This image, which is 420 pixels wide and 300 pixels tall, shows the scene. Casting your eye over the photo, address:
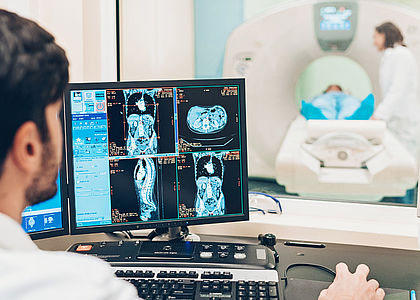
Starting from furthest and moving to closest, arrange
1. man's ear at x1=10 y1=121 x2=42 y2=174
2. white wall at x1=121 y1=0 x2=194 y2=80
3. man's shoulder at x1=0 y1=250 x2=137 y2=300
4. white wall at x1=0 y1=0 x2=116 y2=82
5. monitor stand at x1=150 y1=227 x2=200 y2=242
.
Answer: white wall at x1=121 y1=0 x2=194 y2=80 < white wall at x1=0 y1=0 x2=116 y2=82 < monitor stand at x1=150 y1=227 x2=200 y2=242 < man's ear at x1=10 y1=121 x2=42 y2=174 < man's shoulder at x1=0 y1=250 x2=137 y2=300

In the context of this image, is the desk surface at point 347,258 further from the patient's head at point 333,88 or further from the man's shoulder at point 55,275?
the patient's head at point 333,88

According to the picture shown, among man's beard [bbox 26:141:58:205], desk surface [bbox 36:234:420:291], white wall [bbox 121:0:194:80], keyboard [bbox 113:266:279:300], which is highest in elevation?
white wall [bbox 121:0:194:80]

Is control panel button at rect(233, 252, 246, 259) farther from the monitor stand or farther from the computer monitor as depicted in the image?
the monitor stand

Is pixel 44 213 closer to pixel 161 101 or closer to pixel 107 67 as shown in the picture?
pixel 161 101

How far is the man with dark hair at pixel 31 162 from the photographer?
0.61 meters

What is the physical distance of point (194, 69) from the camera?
95.5 inches

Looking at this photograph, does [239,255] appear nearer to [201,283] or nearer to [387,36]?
[201,283]

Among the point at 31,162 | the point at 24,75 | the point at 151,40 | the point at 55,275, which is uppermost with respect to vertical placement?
the point at 151,40

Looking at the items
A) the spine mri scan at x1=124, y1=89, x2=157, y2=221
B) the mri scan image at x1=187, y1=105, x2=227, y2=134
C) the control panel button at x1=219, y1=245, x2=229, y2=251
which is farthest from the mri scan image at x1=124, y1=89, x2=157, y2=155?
the control panel button at x1=219, y1=245, x2=229, y2=251

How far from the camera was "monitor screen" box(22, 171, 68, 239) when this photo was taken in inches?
56.7

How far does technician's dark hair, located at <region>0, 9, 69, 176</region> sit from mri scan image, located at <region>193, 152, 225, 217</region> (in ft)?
2.75

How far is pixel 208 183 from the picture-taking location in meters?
A: 1.56

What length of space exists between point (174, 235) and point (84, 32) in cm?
82

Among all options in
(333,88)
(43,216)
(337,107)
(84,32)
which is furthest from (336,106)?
(43,216)
